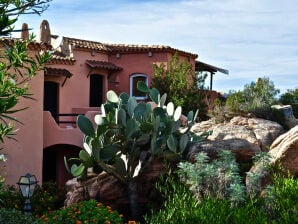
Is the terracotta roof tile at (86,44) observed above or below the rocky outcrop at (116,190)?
above

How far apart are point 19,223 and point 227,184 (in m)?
4.30

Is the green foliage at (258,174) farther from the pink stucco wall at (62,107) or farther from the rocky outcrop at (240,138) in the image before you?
the pink stucco wall at (62,107)

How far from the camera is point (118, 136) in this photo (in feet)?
43.2

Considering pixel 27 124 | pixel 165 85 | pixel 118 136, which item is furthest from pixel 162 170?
pixel 165 85

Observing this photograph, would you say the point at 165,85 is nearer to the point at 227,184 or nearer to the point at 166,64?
the point at 166,64

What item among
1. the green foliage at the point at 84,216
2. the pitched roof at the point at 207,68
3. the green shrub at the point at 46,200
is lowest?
the green shrub at the point at 46,200

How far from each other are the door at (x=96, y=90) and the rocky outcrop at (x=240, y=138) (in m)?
12.4

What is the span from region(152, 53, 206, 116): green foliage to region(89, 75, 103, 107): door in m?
2.90

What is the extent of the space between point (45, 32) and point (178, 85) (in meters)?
7.09

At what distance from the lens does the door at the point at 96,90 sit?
27.2 meters

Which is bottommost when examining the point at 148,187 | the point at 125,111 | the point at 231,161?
the point at 148,187

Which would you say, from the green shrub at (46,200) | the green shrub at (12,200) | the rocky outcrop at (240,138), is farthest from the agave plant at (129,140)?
the green shrub at (12,200)

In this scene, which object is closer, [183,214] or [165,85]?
[183,214]

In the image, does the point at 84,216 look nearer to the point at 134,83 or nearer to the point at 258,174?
the point at 258,174
